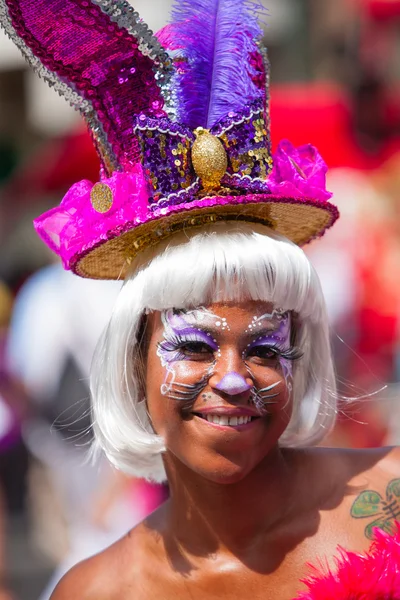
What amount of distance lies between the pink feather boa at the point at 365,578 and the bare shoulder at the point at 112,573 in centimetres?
54

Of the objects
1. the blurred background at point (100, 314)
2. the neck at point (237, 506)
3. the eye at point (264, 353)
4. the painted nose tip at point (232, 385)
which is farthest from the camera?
the blurred background at point (100, 314)

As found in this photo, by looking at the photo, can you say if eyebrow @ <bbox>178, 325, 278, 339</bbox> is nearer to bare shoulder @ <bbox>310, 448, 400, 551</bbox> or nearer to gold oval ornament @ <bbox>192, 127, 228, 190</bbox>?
gold oval ornament @ <bbox>192, 127, 228, 190</bbox>

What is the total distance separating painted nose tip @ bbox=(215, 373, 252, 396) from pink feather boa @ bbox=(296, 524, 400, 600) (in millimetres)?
452

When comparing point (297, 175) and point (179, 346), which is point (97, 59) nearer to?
point (297, 175)

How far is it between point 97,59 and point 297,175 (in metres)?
0.59

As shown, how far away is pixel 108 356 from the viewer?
2.62 meters

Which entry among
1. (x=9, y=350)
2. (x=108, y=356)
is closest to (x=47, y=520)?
(x=9, y=350)

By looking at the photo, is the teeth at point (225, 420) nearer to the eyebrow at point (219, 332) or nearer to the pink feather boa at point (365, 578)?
the eyebrow at point (219, 332)

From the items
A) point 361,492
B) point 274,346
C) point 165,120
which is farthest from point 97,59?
point 361,492

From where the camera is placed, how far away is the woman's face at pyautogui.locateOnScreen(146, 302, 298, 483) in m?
2.39

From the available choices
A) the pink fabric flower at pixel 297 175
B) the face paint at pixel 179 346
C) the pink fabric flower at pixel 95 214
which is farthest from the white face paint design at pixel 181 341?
the pink fabric flower at pixel 297 175

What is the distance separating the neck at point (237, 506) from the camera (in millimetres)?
2584

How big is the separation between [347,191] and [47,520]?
3.10 metres

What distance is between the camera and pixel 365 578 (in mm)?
2189
